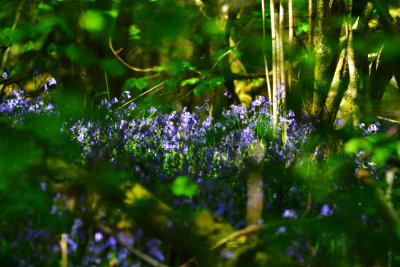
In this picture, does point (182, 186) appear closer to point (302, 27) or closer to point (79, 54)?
point (79, 54)

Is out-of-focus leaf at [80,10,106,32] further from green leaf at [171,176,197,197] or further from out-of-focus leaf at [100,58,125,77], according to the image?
green leaf at [171,176,197,197]

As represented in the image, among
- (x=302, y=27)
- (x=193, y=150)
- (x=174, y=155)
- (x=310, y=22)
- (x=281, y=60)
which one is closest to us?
(x=193, y=150)

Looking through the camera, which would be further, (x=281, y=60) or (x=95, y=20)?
(x=281, y=60)

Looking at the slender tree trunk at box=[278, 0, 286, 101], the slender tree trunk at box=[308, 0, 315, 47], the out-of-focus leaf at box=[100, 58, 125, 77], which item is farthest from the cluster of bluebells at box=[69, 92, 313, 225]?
the out-of-focus leaf at box=[100, 58, 125, 77]

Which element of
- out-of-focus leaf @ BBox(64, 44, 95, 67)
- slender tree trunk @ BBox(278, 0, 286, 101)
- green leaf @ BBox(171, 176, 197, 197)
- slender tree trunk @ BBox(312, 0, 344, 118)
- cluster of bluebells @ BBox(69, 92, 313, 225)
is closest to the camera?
out-of-focus leaf @ BBox(64, 44, 95, 67)

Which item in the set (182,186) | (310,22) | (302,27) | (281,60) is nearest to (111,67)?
(182,186)

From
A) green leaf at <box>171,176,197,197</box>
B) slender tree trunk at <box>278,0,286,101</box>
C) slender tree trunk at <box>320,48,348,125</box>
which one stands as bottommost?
green leaf at <box>171,176,197,197</box>

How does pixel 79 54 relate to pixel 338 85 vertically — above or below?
below

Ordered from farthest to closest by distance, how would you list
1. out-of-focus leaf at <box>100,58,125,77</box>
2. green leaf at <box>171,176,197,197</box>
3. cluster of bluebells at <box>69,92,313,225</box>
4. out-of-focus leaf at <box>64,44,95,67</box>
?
1. cluster of bluebells at <box>69,92,313,225</box>
2. green leaf at <box>171,176,197,197</box>
3. out-of-focus leaf at <box>100,58,125,77</box>
4. out-of-focus leaf at <box>64,44,95,67</box>

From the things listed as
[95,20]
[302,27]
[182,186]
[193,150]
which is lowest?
[182,186]

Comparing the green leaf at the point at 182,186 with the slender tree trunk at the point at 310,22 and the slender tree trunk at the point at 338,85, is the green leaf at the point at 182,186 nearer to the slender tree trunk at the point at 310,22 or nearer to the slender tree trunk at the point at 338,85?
the slender tree trunk at the point at 338,85

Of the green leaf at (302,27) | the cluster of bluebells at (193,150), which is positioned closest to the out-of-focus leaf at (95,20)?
the cluster of bluebells at (193,150)

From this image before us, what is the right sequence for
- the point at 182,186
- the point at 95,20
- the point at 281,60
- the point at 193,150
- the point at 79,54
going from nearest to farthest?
the point at 79,54
the point at 95,20
the point at 182,186
the point at 193,150
the point at 281,60

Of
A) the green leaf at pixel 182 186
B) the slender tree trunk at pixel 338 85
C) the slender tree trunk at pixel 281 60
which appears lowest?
the green leaf at pixel 182 186
